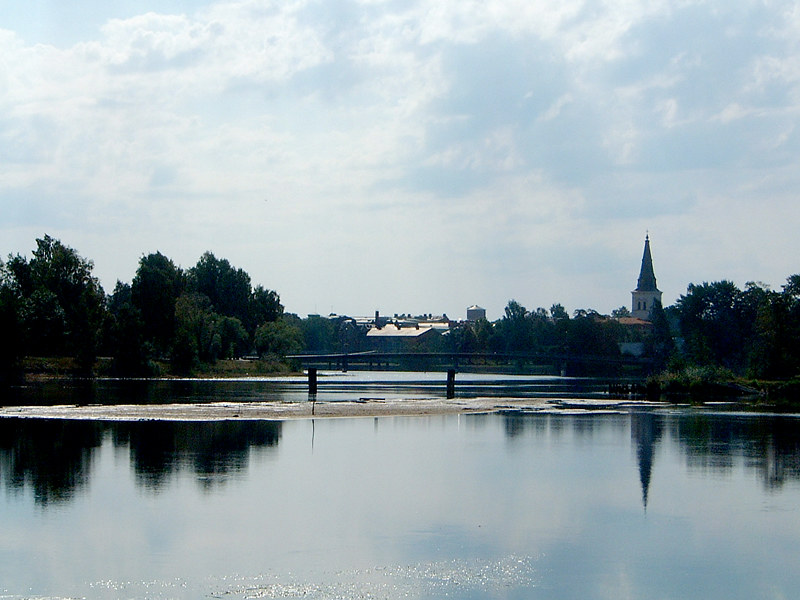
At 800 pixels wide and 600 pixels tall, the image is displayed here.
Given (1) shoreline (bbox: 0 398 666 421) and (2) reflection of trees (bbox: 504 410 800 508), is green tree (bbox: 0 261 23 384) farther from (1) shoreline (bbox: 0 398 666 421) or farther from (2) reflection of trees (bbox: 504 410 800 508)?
(2) reflection of trees (bbox: 504 410 800 508)

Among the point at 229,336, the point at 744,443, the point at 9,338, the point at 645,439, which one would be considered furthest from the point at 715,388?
the point at 229,336

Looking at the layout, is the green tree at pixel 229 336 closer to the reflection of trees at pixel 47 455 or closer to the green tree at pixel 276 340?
the green tree at pixel 276 340

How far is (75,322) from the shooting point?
5074 inches

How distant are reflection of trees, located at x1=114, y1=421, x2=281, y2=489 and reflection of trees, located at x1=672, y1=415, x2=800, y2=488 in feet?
67.1

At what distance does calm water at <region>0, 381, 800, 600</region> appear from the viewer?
84.2 feet

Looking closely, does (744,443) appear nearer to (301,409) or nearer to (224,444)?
(224,444)

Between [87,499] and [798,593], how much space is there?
2174cm

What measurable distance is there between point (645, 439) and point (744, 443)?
5.19m

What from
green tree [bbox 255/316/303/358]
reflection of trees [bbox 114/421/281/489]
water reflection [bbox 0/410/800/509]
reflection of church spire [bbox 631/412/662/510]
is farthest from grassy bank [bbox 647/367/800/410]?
green tree [bbox 255/316/303/358]

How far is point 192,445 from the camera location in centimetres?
5100

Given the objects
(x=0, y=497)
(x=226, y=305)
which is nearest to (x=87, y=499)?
(x=0, y=497)

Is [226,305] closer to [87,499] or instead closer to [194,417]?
[194,417]

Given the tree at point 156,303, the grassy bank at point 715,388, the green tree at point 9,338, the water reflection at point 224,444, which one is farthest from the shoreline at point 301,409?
the tree at point 156,303

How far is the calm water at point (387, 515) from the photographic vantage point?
25.7 m
